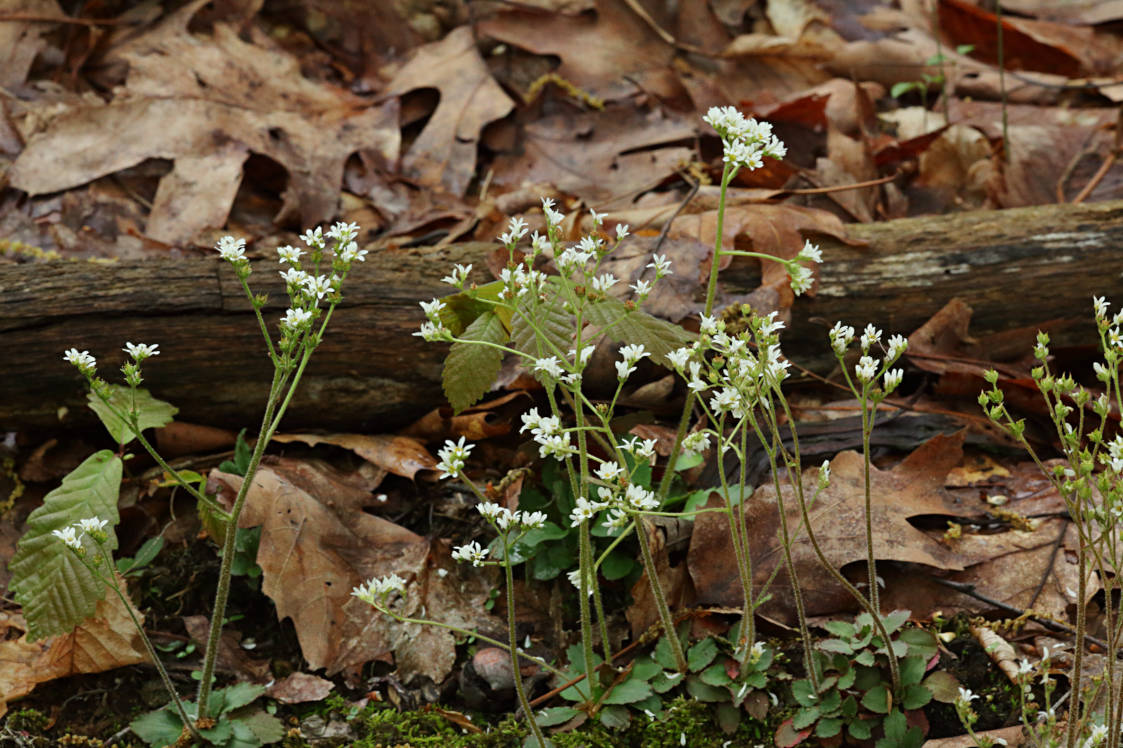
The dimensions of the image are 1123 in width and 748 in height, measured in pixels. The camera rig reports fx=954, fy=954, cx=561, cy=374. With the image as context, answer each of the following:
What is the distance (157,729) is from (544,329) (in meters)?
1.36

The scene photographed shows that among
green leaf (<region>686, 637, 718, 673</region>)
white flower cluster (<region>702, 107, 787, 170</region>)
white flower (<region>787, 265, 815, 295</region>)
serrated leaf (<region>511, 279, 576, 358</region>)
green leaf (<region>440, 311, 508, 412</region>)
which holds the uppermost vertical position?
white flower cluster (<region>702, 107, 787, 170</region>)

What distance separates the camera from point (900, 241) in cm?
337

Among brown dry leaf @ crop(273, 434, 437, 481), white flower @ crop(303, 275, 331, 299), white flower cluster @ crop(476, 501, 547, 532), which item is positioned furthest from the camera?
brown dry leaf @ crop(273, 434, 437, 481)

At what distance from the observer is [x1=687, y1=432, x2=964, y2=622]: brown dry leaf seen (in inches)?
99.7

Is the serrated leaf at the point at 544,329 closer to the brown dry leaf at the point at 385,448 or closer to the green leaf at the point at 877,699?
the brown dry leaf at the point at 385,448

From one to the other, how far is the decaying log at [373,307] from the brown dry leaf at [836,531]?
2.14 feet

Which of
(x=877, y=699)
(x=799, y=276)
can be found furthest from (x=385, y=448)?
(x=877, y=699)

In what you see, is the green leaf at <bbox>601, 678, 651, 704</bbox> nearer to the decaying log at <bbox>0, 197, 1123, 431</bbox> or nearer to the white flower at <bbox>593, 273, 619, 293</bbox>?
the white flower at <bbox>593, 273, 619, 293</bbox>

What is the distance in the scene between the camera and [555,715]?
2.27m

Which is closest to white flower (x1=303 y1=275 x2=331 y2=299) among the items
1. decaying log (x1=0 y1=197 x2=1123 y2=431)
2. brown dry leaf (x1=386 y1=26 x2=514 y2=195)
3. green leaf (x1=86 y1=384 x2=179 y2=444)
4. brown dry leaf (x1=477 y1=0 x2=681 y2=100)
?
green leaf (x1=86 y1=384 x2=179 y2=444)

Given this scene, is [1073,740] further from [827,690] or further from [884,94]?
[884,94]

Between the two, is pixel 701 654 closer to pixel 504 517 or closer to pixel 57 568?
pixel 504 517

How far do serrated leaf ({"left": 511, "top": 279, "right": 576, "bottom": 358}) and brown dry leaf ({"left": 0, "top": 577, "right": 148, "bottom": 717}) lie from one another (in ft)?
4.00

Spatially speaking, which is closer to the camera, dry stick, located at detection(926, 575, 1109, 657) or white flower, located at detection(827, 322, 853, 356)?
white flower, located at detection(827, 322, 853, 356)
